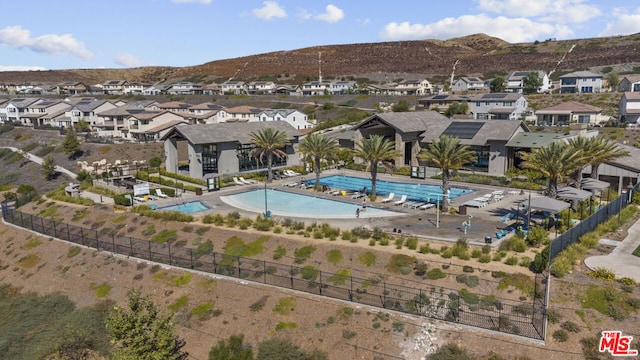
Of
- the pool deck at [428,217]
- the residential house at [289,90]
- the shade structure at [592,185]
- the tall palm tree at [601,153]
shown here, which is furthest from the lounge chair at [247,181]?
the residential house at [289,90]

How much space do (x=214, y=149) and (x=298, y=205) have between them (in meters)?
17.4

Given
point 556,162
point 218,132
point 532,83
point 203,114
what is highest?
point 532,83

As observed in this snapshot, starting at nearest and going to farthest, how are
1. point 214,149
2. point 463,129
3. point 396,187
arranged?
point 396,187 → point 214,149 → point 463,129

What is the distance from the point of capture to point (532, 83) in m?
106

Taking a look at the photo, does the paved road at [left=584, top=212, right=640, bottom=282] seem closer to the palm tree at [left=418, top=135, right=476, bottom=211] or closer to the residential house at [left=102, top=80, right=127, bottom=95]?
the palm tree at [left=418, top=135, right=476, bottom=211]

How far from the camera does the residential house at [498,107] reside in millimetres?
80938

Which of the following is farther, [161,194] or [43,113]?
[43,113]

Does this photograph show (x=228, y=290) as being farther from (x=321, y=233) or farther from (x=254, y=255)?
(x=321, y=233)

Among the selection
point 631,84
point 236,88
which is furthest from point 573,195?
point 236,88

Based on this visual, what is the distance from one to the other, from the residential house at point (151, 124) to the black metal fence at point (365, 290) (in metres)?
44.4

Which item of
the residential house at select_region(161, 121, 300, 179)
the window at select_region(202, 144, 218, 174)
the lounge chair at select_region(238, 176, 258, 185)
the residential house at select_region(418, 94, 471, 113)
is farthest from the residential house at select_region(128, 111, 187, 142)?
the residential house at select_region(418, 94, 471, 113)

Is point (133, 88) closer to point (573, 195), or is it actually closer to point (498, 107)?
point (498, 107)

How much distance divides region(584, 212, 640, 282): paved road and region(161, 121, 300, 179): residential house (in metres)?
38.7

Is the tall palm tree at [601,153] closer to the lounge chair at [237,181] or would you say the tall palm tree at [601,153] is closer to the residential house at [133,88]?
the lounge chair at [237,181]
